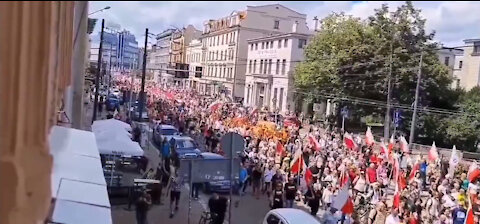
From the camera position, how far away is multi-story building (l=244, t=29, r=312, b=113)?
61453 millimetres

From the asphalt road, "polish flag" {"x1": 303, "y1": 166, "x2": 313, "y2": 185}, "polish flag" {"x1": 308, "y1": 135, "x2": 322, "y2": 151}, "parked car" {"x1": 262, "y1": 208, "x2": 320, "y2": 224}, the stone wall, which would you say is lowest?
the asphalt road

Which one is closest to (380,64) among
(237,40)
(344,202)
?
(344,202)

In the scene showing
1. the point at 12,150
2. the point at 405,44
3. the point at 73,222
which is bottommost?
the point at 73,222

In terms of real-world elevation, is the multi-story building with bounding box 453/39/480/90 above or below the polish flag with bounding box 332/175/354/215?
above

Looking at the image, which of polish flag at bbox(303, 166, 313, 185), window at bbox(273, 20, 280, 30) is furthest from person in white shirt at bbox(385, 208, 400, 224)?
window at bbox(273, 20, 280, 30)

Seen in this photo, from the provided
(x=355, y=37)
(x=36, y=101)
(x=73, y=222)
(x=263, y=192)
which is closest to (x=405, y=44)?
(x=355, y=37)

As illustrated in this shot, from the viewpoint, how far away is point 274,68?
6638 centimetres

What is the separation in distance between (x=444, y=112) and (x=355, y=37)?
1194 cm

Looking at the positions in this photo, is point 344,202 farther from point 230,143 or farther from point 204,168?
point 230,143

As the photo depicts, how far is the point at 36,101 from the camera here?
7.21ft

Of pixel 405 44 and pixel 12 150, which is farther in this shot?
pixel 405 44

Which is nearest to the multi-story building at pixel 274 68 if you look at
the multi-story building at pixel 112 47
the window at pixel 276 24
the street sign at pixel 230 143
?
the window at pixel 276 24

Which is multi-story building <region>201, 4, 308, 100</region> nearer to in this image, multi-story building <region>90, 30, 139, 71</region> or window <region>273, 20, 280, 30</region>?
window <region>273, 20, 280, 30</region>

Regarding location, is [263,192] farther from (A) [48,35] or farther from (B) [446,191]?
(A) [48,35]
